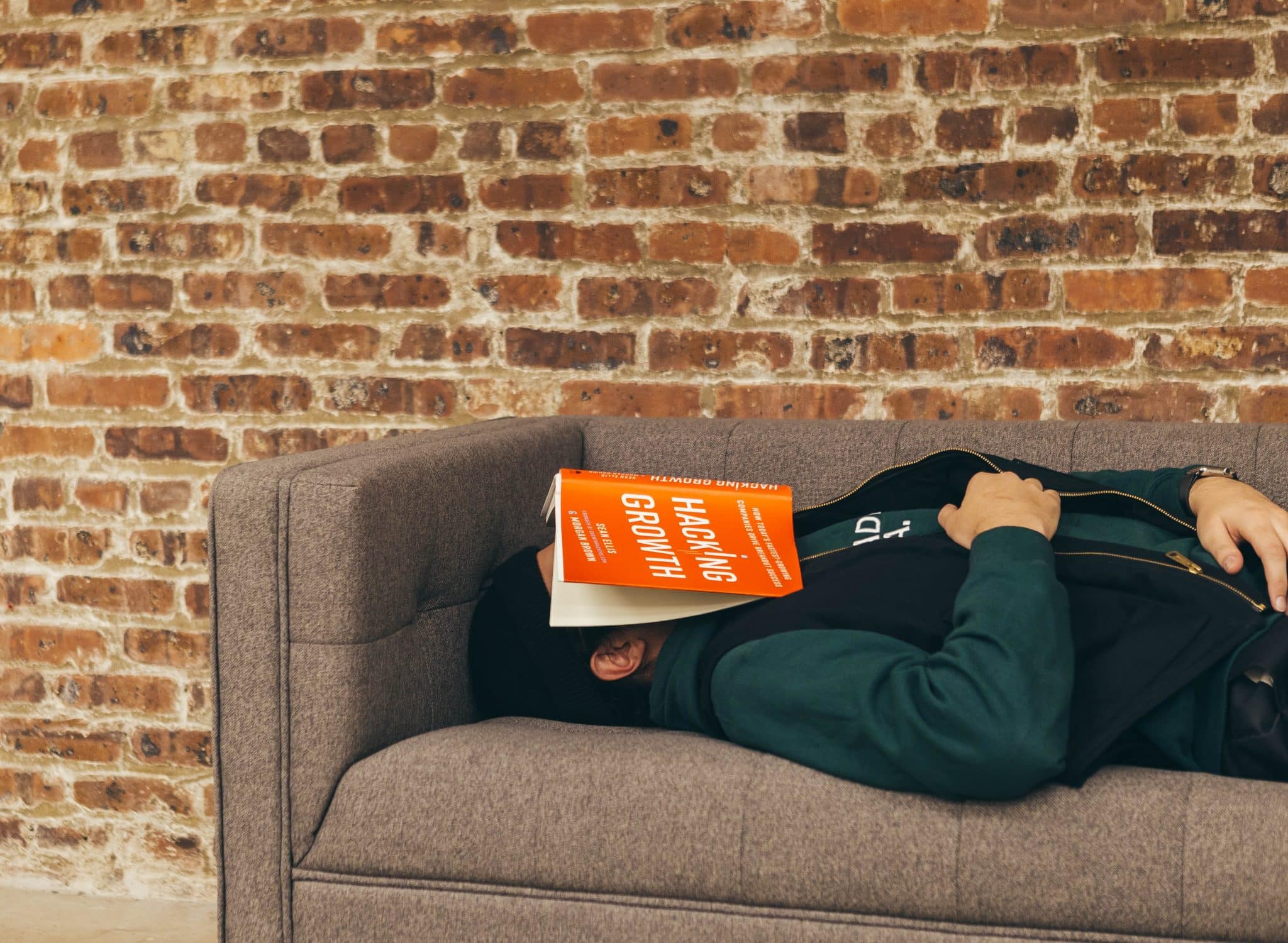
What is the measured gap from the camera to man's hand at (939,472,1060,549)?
1229 mm

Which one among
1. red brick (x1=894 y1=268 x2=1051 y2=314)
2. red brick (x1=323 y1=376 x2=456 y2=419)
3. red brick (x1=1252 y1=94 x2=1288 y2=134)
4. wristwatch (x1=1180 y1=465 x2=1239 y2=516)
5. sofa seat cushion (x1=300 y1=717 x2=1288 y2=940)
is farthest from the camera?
red brick (x1=323 y1=376 x2=456 y2=419)

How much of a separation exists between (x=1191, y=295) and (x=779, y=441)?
75 cm

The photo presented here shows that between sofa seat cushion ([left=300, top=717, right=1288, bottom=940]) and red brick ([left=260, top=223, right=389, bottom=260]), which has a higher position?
red brick ([left=260, top=223, right=389, bottom=260])

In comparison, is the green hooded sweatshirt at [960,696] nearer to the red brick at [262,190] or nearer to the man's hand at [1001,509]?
the man's hand at [1001,509]

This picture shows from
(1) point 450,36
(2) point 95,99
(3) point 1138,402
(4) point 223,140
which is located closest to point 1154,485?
(3) point 1138,402

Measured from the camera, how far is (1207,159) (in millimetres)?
1833

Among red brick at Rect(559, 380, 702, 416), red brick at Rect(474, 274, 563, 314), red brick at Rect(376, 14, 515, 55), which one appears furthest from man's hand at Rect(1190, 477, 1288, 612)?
red brick at Rect(376, 14, 515, 55)

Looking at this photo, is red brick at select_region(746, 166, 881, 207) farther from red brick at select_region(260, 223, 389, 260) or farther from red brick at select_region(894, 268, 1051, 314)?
red brick at select_region(260, 223, 389, 260)

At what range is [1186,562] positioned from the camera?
1.24 m

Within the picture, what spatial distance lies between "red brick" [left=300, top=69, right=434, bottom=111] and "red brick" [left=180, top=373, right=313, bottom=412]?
519 mm

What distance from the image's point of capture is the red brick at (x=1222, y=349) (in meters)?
1.84

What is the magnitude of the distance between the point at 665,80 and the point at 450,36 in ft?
1.35

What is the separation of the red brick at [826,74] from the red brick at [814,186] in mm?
135

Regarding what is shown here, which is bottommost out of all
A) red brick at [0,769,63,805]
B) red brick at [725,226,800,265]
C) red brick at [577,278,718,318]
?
red brick at [0,769,63,805]
